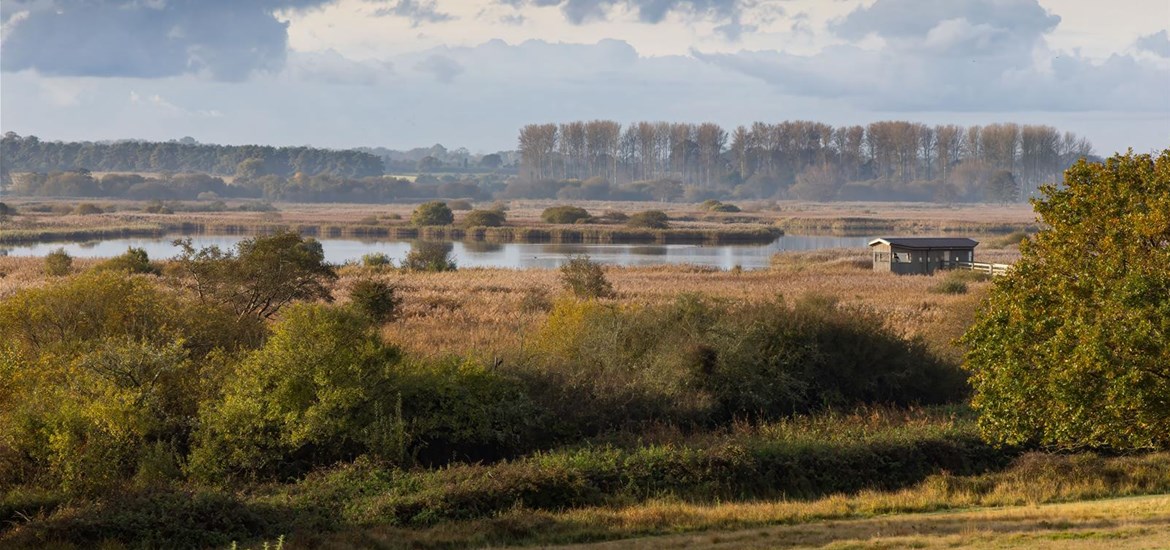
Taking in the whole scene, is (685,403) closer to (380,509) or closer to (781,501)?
(781,501)

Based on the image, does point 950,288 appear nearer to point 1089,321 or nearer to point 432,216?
point 1089,321

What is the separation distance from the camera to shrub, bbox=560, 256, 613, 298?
2039 inches

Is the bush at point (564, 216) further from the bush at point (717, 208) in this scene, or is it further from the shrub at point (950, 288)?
the shrub at point (950, 288)

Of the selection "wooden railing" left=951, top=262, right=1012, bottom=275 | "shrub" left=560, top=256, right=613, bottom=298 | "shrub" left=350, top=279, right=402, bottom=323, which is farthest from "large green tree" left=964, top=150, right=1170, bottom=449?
"wooden railing" left=951, top=262, right=1012, bottom=275

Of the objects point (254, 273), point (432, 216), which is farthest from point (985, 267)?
point (432, 216)

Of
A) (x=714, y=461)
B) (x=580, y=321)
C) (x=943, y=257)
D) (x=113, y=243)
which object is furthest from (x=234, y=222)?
(x=714, y=461)

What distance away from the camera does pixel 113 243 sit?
353 ft

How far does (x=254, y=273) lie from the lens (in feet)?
A: 115

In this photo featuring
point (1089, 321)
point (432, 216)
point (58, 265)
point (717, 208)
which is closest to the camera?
point (1089, 321)

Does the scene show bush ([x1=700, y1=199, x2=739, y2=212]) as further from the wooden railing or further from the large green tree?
the large green tree

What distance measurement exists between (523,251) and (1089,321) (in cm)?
8561

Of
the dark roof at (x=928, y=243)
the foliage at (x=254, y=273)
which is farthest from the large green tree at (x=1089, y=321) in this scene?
the dark roof at (x=928, y=243)

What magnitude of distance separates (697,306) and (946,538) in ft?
50.5

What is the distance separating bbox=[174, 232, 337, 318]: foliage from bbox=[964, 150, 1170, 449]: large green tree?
21595 millimetres
